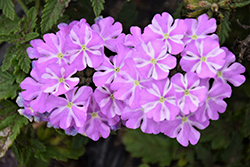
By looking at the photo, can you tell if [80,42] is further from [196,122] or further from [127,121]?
[196,122]

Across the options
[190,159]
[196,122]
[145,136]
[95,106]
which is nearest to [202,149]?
[190,159]

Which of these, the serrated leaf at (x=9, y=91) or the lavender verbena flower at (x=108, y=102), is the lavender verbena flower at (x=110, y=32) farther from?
the serrated leaf at (x=9, y=91)

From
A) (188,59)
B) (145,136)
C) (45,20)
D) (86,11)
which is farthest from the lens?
(145,136)

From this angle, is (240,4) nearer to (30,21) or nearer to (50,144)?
(30,21)

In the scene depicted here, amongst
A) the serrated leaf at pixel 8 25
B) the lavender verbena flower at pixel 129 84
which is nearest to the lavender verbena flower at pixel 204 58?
the lavender verbena flower at pixel 129 84

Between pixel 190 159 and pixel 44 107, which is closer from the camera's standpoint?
pixel 44 107

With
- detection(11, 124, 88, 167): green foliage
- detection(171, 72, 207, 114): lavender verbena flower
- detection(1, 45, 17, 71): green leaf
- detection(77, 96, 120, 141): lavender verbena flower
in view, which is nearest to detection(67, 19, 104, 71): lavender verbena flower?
detection(77, 96, 120, 141): lavender verbena flower

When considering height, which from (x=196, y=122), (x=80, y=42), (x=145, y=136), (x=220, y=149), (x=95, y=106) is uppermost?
(x=80, y=42)

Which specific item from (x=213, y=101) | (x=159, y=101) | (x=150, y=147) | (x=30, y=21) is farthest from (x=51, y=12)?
(x=150, y=147)
